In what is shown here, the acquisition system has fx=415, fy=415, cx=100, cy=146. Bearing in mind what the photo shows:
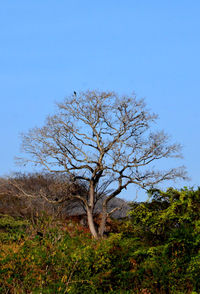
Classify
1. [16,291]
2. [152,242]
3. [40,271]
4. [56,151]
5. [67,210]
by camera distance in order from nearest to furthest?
[16,291]
[40,271]
[152,242]
[56,151]
[67,210]

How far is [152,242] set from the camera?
8.72 meters

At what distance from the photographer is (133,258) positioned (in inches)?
336

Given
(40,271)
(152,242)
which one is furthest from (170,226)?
(40,271)

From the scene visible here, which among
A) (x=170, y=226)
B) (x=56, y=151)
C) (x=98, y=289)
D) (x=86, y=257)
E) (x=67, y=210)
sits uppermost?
(x=56, y=151)

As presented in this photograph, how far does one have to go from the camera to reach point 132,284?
8.28m

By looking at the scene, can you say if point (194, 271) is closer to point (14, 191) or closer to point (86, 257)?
point (86, 257)

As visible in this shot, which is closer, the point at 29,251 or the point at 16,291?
the point at 16,291

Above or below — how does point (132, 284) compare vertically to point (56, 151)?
below

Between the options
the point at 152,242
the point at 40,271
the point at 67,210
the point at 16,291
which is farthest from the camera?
the point at 67,210

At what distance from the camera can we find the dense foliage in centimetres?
763

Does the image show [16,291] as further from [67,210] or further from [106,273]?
[67,210]

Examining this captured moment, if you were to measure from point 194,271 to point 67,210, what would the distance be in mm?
19961

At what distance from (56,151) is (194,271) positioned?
1785cm

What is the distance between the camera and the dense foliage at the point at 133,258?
7.63 metres
